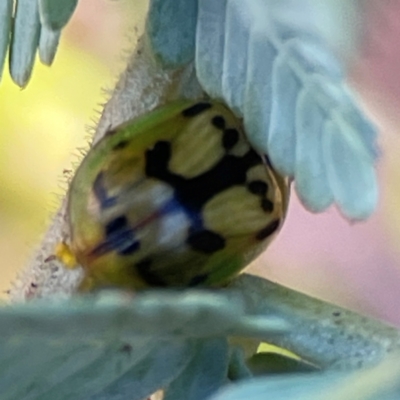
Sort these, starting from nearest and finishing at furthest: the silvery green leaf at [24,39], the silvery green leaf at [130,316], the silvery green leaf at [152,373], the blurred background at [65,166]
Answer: the silvery green leaf at [130,316] → the silvery green leaf at [152,373] → the silvery green leaf at [24,39] → the blurred background at [65,166]

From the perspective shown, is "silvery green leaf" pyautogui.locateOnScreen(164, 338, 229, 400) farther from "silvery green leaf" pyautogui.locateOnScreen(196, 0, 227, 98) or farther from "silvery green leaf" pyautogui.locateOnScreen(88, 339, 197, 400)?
"silvery green leaf" pyautogui.locateOnScreen(196, 0, 227, 98)

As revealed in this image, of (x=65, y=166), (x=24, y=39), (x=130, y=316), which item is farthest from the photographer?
(x=65, y=166)

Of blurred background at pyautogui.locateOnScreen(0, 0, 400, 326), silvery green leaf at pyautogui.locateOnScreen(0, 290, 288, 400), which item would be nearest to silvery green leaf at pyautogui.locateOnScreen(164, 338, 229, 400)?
silvery green leaf at pyautogui.locateOnScreen(0, 290, 288, 400)

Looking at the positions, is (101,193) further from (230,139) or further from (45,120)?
(45,120)

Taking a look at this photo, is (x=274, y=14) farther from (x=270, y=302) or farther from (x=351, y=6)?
(x=270, y=302)

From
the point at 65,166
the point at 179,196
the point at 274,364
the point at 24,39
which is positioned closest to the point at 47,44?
the point at 24,39

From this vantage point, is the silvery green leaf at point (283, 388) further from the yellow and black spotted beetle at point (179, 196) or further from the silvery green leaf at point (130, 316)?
the yellow and black spotted beetle at point (179, 196)

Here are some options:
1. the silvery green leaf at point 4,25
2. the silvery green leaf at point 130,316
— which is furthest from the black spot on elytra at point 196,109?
the silvery green leaf at point 130,316

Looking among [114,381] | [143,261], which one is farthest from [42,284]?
[114,381]
